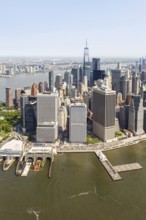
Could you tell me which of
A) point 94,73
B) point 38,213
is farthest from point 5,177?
point 94,73

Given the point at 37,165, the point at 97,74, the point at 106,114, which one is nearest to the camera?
the point at 37,165

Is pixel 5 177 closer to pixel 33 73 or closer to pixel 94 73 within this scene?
pixel 94 73

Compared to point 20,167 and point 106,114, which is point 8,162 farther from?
point 106,114

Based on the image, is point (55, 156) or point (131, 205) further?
point (55, 156)

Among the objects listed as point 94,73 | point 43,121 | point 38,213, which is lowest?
point 38,213

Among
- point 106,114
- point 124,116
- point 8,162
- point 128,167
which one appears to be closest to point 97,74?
point 124,116

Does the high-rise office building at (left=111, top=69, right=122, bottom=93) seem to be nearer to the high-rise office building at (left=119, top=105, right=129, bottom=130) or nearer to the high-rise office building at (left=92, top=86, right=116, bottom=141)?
the high-rise office building at (left=119, top=105, right=129, bottom=130)

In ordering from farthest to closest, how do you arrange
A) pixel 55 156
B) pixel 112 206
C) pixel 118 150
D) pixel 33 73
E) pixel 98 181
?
1. pixel 33 73
2. pixel 118 150
3. pixel 55 156
4. pixel 98 181
5. pixel 112 206
